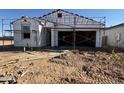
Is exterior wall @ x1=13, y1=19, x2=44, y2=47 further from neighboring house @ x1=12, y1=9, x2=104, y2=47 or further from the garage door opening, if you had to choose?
the garage door opening

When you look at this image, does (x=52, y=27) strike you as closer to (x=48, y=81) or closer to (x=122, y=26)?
(x=122, y=26)

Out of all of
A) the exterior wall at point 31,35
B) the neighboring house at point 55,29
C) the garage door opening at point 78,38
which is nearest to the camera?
the exterior wall at point 31,35

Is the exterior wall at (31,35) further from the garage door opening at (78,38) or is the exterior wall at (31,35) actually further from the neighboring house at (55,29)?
the garage door opening at (78,38)

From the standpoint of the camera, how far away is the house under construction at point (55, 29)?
65.8 feet

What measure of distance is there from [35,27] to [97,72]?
13175 mm

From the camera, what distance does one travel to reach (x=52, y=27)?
21891 millimetres

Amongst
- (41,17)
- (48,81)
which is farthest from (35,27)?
(48,81)

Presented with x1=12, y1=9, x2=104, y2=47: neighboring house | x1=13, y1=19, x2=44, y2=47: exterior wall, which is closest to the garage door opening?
x1=12, y1=9, x2=104, y2=47: neighboring house

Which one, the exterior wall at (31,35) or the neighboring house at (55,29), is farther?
the neighboring house at (55,29)

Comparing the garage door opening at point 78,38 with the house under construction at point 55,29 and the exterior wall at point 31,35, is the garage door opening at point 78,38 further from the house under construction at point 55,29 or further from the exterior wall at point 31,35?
the exterior wall at point 31,35

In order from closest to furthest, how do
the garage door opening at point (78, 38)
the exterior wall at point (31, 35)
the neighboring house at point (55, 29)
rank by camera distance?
the exterior wall at point (31, 35), the neighboring house at point (55, 29), the garage door opening at point (78, 38)

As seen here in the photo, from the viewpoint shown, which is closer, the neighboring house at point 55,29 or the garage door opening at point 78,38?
the neighboring house at point 55,29

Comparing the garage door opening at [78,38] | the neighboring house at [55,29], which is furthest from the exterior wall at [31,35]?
the garage door opening at [78,38]

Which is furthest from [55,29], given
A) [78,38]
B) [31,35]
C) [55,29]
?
[78,38]
